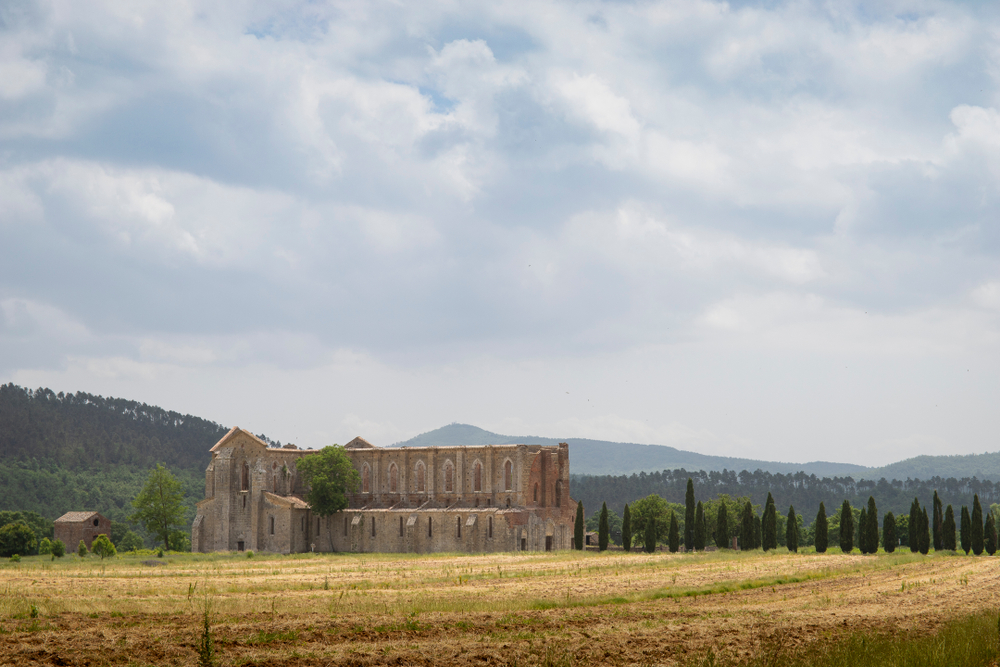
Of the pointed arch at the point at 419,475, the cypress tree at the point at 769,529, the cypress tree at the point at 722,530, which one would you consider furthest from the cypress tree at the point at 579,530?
the cypress tree at the point at 769,529

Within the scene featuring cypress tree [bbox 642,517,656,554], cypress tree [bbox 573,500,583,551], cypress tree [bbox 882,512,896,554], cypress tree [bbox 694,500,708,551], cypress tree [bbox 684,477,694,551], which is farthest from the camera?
cypress tree [bbox 573,500,583,551]

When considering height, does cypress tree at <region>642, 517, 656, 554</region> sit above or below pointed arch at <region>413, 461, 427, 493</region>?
below

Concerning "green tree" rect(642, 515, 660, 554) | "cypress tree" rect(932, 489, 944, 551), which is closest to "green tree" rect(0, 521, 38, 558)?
"green tree" rect(642, 515, 660, 554)

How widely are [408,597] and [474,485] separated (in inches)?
2034

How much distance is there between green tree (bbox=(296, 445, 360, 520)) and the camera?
81938 mm

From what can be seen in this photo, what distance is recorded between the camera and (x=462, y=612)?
91.0 feet

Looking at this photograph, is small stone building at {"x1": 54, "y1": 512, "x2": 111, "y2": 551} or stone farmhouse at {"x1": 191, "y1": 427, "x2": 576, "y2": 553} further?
small stone building at {"x1": 54, "y1": 512, "x2": 111, "y2": 551}

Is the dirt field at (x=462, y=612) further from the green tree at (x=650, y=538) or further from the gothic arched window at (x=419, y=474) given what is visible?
Answer: the gothic arched window at (x=419, y=474)

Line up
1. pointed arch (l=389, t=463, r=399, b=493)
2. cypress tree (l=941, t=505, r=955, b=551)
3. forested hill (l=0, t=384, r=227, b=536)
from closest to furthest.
Answer: 1. cypress tree (l=941, t=505, r=955, b=551)
2. pointed arch (l=389, t=463, r=399, b=493)
3. forested hill (l=0, t=384, r=227, b=536)

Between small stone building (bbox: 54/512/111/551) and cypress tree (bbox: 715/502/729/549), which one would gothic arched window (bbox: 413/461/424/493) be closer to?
cypress tree (bbox: 715/502/729/549)

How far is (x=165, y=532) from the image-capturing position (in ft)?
284

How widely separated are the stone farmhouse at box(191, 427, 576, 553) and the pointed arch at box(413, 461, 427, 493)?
0.31ft

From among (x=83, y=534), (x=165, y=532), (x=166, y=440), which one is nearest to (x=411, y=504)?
(x=165, y=532)

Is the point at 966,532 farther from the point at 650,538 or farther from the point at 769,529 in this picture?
the point at 650,538
